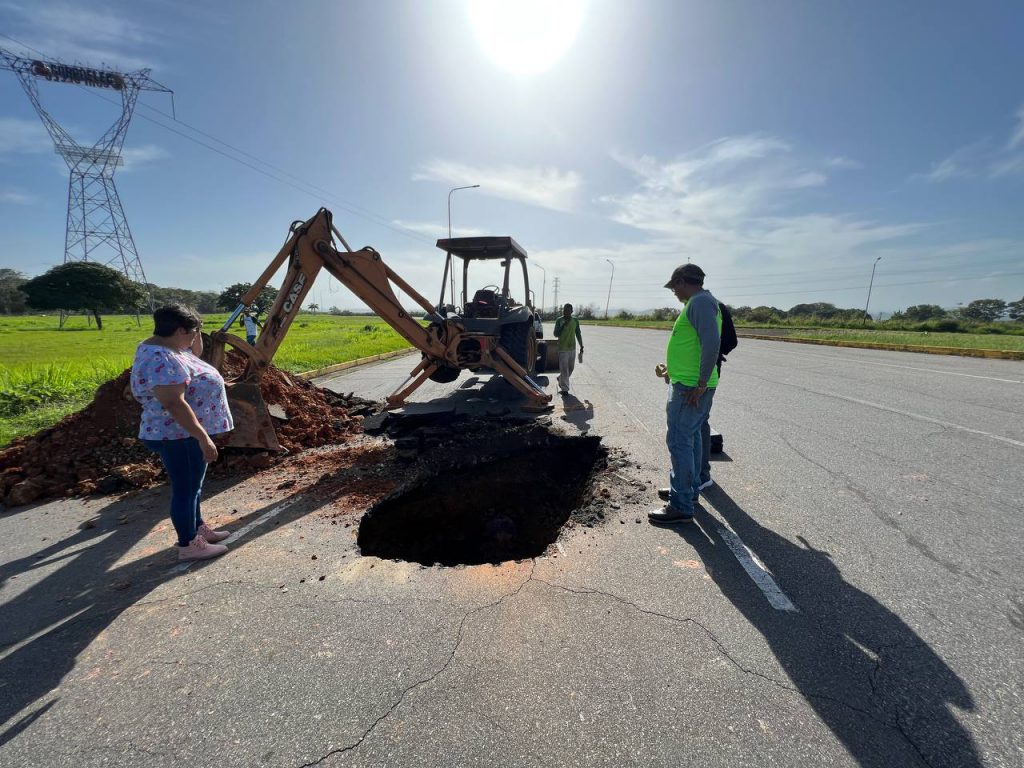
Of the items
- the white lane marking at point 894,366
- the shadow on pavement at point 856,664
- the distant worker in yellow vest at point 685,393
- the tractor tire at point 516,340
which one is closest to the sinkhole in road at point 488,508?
the distant worker in yellow vest at point 685,393

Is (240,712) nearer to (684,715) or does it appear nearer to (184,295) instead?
(684,715)

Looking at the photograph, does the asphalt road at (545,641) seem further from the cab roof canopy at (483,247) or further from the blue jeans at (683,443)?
the cab roof canopy at (483,247)

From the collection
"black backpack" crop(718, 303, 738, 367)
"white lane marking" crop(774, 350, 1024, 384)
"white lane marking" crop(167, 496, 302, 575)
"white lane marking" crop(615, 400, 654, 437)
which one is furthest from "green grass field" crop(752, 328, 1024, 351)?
"white lane marking" crop(167, 496, 302, 575)

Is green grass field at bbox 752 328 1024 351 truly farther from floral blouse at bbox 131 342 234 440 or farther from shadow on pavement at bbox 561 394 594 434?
floral blouse at bbox 131 342 234 440

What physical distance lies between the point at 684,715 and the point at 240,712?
1859mm

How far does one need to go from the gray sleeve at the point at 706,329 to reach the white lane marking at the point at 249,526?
360cm

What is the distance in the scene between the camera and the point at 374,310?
5371 millimetres

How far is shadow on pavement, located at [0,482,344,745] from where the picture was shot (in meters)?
2.02

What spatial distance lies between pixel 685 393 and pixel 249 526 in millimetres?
3594

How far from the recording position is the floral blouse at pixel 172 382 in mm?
2584

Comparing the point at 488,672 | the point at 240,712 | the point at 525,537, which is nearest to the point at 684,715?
the point at 488,672

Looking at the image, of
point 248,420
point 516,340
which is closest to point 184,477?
point 248,420

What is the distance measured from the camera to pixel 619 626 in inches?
90.9

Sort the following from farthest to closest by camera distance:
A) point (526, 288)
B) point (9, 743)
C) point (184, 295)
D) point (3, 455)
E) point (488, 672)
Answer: point (184, 295) → point (526, 288) → point (3, 455) → point (488, 672) → point (9, 743)
